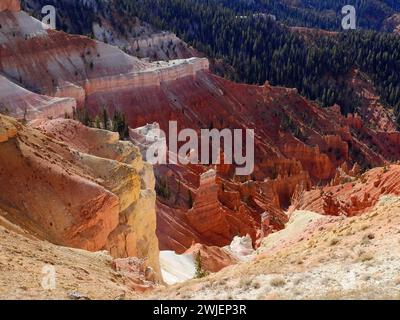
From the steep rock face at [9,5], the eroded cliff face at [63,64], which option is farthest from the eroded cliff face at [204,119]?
the steep rock face at [9,5]

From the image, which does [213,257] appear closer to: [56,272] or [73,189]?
[73,189]

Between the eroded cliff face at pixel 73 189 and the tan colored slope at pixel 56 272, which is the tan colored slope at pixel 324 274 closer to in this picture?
the tan colored slope at pixel 56 272

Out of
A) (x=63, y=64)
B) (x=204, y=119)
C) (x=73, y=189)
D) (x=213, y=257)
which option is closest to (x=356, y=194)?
(x=213, y=257)

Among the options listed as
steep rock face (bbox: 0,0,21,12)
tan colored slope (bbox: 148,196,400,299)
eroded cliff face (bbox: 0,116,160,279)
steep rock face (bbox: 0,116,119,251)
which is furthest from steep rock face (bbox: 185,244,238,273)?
steep rock face (bbox: 0,0,21,12)

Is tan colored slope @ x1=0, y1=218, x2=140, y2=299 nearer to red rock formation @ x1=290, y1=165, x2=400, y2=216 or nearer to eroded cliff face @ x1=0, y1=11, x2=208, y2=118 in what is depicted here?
red rock formation @ x1=290, y1=165, x2=400, y2=216
